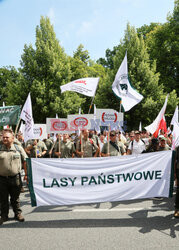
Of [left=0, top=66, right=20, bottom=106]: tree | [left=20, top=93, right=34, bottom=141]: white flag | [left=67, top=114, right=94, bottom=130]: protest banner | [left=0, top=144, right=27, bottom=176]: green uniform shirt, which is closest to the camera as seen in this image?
[left=0, top=144, right=27, bottom=176]: green uniform shirt

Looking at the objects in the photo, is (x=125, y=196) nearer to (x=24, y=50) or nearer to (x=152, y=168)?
(x=152, y=168)

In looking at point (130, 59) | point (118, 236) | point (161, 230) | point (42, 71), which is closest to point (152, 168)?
point (161, 230)

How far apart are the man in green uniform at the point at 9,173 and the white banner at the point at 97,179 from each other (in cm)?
30

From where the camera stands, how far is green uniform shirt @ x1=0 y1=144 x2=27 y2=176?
197 inches

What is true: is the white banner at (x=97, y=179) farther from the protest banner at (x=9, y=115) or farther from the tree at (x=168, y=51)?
the tree at (x=168, y=51)

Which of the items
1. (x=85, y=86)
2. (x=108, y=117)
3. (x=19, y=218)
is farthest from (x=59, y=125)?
(x=19, y=218)

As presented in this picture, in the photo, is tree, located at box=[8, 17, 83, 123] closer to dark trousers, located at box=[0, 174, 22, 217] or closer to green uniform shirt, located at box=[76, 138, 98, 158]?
green uniform shirt, located at box=[76, 138, 98, 158]

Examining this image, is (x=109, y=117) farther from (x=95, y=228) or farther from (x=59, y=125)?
(x=95, y=228)

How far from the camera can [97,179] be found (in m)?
Result: 5.34

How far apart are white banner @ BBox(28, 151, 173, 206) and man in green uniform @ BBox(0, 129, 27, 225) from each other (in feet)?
0.98

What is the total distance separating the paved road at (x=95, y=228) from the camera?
158 inches

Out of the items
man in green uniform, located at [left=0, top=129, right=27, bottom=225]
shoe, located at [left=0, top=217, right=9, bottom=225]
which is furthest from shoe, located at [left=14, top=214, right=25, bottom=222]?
shoe, located at [left=0, top=217, right=9, bottom=225]

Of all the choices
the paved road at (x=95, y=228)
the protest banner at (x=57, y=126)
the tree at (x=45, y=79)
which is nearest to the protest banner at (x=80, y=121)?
the protest banner at (x=57, y=126)

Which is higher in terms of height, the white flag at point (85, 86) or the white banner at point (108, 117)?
the white flag at point (85, 86)
